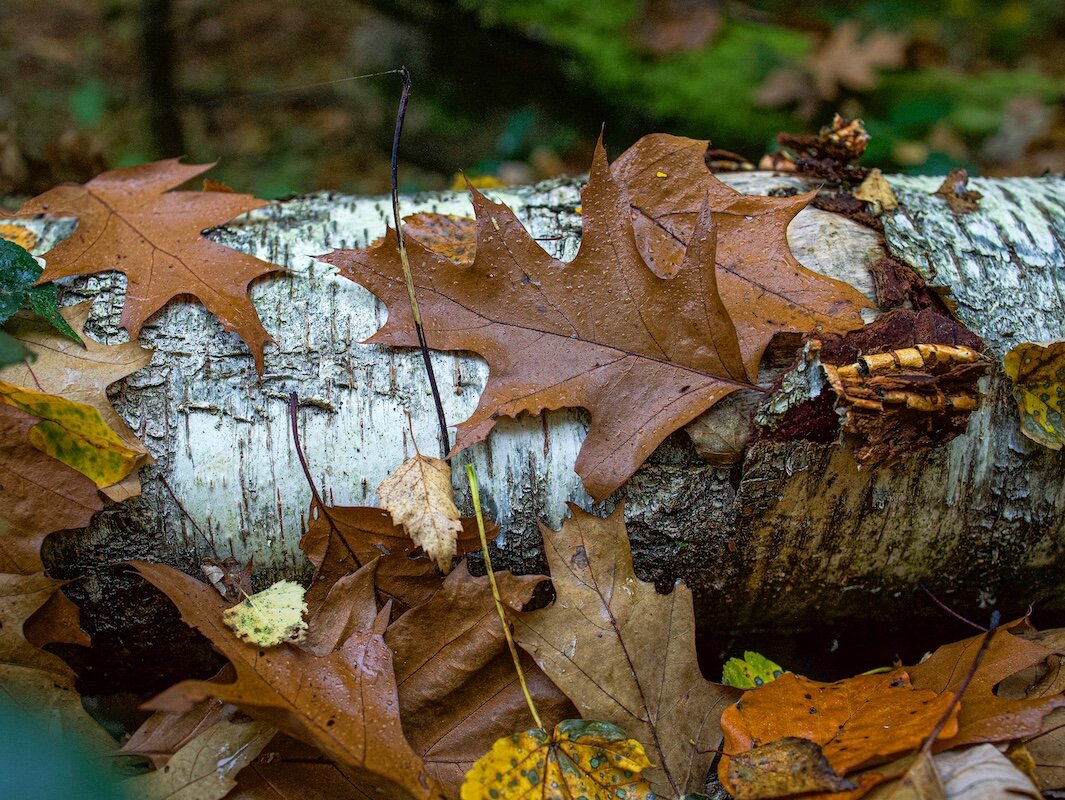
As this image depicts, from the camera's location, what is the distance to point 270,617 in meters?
1.32

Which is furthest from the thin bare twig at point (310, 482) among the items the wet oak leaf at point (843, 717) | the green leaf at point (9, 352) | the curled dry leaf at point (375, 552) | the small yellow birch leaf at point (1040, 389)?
the small yellow birch leaf at point (1040, 389)

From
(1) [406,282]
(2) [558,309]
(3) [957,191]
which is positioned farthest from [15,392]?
(3) [957,191]

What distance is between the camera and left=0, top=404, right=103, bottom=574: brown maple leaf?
1357 mm

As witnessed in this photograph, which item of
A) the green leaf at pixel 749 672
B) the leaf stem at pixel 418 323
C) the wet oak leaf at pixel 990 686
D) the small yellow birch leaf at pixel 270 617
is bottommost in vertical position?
the green leaf at pixel 749 672

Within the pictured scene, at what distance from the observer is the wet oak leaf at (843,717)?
1.15 meters

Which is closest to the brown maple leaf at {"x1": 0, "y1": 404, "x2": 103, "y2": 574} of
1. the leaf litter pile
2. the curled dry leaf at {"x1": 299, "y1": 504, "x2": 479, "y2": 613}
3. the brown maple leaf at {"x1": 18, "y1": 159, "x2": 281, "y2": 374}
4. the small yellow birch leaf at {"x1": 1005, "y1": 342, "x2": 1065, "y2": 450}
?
the leaf litter pile

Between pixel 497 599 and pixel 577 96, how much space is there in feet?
10.9

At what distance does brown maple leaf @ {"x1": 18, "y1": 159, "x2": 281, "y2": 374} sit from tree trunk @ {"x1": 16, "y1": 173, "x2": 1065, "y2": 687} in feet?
0.15

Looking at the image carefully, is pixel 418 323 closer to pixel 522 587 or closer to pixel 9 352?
pixel 522 587

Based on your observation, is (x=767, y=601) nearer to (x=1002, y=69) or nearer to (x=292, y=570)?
(x=292, y=570)

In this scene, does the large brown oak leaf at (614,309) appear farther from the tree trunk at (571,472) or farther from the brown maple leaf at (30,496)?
the brown maple leaf at (30,496)

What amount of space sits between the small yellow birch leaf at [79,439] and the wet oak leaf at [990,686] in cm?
153

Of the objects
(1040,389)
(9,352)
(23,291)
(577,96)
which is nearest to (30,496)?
(9,352)

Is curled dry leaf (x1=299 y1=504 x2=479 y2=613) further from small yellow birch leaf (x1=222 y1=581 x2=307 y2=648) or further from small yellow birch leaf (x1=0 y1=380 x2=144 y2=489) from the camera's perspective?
small yellow birch leaf (x1=0 y1=380 x2=144 y2=489)
